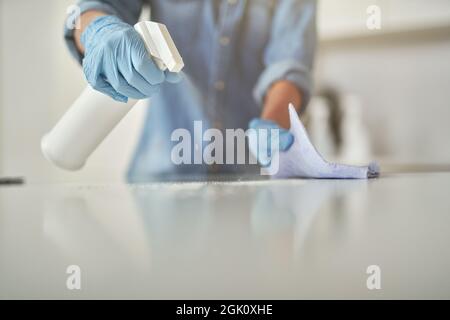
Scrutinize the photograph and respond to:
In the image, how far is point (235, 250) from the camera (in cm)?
29

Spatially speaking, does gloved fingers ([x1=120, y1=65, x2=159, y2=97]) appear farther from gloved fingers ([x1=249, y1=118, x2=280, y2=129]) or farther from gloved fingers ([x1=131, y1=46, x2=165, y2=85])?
gloved fingers ([x1=249, y1=118, x2=280, y2=129])

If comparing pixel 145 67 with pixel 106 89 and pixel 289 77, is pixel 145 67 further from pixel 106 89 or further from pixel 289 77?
pixel 289 77

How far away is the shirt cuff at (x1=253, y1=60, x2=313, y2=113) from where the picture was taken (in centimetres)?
101

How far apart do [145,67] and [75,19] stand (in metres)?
0.28

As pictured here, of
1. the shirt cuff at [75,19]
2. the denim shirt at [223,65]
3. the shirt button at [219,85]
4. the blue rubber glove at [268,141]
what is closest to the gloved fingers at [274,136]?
the blue rubber glove at [268,141]

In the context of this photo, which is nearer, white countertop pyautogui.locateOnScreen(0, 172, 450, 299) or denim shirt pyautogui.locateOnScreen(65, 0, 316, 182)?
white countertop pyautogui.locateOnScreen(0, 172, 450, 299)

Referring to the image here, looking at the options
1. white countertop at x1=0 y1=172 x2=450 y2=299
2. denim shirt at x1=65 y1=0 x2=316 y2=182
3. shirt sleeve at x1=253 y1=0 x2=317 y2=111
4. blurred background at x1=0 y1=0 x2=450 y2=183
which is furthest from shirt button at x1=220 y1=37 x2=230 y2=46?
blurred background at x1=0 y1=0 x2=450 y2=183

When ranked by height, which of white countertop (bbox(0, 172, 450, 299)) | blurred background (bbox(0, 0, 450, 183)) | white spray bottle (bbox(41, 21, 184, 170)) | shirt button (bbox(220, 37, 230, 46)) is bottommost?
white countertop (bbox(0, 172, 450, 299))

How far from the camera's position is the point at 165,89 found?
1.06 m

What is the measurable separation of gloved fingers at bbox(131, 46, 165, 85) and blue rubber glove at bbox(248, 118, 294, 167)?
0.93 feet
